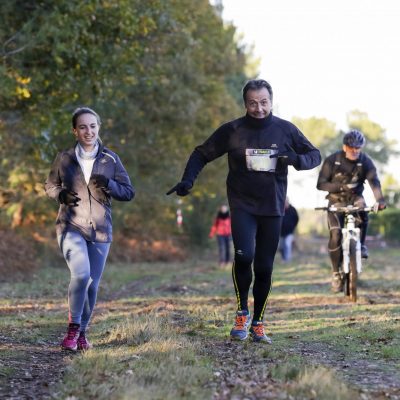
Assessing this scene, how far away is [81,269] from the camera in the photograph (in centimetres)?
803

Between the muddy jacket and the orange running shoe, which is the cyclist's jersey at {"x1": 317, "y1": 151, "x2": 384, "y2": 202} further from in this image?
the muddy jacket

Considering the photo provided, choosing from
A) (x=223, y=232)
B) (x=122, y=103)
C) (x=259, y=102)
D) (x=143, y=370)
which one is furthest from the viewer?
(x=122, y=103)

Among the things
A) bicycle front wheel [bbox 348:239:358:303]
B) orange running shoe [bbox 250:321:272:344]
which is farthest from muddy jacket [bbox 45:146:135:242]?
bicycle front wheel [bbox 348:239:358:303]

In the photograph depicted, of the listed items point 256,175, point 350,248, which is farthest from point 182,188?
point 350,248

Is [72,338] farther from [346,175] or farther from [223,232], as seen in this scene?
[223,232]

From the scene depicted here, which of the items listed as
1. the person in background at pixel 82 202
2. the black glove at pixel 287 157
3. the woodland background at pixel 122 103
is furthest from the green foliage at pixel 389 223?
the person in background at pixel 82 202

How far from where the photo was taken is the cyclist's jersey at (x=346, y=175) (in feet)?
41.4

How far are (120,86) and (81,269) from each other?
16.9 meters

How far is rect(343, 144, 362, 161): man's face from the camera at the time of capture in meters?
12.5

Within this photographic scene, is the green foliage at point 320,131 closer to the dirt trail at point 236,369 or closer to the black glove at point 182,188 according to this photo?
the dirt trail at point 236,369

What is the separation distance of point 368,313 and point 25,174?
16.6m

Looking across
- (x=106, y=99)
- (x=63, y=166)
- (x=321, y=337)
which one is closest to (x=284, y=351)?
(x=321, y=337)

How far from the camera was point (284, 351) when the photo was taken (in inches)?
309

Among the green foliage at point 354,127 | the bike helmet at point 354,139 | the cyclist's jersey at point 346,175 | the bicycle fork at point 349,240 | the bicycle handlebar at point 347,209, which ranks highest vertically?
the green foliage at point 354,127
